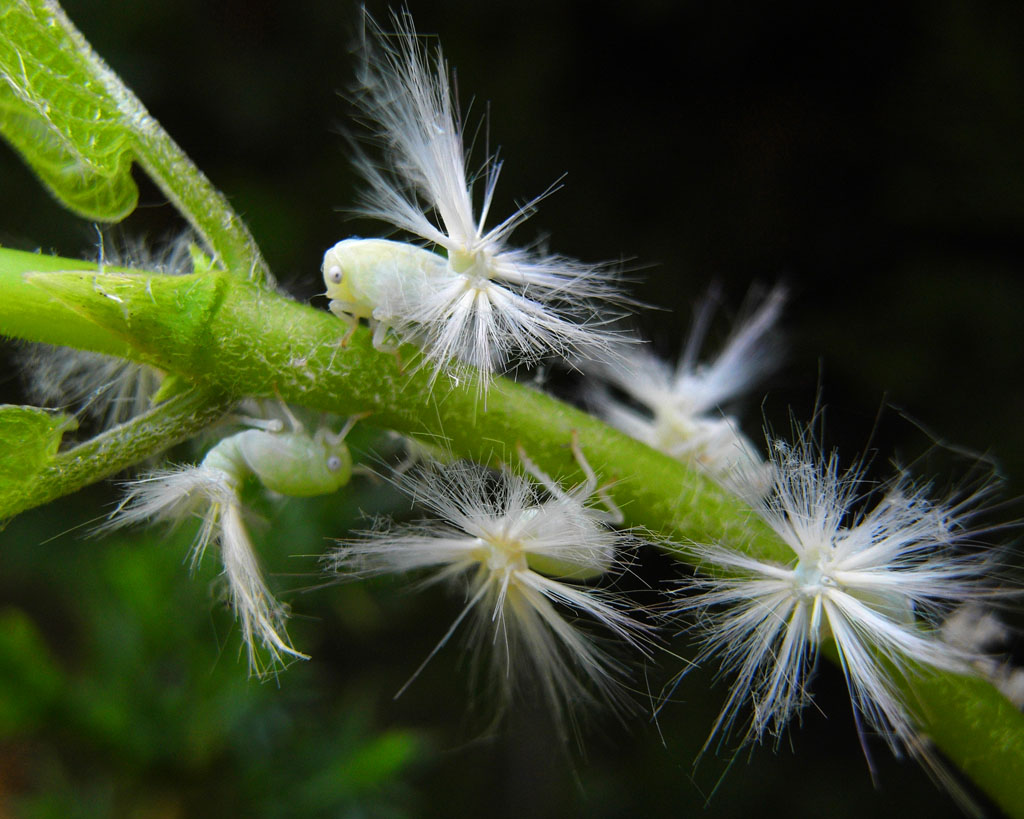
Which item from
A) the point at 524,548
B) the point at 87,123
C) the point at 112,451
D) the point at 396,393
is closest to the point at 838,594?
the point at 524,548

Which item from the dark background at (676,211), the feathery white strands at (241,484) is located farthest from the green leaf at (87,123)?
the dark background at (676,211)

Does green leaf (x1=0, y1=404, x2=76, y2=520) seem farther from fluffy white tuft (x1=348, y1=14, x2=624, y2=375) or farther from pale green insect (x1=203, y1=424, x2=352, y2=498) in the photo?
fluffy white tuft (x1=348, y1=14, x2=624, y2=375)

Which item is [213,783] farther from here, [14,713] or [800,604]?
[800,604]

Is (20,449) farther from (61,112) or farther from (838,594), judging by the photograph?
(838,594)

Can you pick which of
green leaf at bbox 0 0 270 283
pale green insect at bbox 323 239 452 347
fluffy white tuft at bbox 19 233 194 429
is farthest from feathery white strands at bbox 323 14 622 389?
fluffy white tuft at bbox 19 233 194 429

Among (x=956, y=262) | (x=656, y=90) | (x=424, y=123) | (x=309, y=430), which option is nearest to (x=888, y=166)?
(x=956, y=262)

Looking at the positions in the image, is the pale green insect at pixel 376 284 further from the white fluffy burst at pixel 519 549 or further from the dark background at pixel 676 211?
the dark background at pixel 676 211
